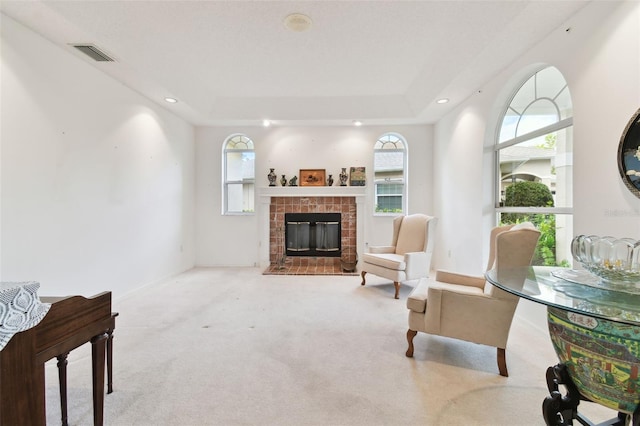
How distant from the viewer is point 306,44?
2838 mm

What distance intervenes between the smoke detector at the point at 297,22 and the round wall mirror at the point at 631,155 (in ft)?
8.05

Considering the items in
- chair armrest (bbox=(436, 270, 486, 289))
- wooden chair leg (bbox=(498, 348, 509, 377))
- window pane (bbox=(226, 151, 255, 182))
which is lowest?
wooden chair leg (bbox=(498, 348, 509, 377))

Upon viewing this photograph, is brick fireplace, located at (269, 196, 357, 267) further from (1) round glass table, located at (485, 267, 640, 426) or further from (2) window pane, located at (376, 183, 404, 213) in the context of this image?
(1) round glass table, located at (485, 267, 640, 426)

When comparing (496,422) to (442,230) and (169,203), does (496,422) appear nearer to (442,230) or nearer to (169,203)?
(442,230)

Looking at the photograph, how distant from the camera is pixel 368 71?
349cm

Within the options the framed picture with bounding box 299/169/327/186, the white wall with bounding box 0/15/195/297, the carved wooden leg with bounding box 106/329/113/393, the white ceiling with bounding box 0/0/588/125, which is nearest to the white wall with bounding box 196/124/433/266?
the framed picture with bounding box 299/169/327/186

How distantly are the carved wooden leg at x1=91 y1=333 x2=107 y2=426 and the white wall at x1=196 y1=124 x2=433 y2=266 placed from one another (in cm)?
372

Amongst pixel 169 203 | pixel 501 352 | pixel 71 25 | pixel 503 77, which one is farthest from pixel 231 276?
pixel 503 77

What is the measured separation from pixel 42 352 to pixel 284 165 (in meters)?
4.29

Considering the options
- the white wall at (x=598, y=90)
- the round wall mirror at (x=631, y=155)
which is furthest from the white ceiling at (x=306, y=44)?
the round wall mirror at (x=631, y=155)

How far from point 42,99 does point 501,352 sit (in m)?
4.14

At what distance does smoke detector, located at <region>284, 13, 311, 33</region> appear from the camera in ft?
7.76

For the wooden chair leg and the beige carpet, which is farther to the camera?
the wooden chair leg

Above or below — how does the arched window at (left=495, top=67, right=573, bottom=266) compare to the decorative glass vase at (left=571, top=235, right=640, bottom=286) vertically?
above
